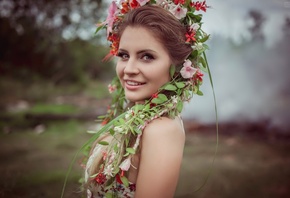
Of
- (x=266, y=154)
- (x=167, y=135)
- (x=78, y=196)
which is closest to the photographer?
(x=167, y=135)

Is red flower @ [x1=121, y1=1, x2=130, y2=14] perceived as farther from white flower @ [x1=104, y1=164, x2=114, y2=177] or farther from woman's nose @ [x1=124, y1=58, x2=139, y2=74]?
white flower @ [x1=104, y1=164, x2=114, y2=177]

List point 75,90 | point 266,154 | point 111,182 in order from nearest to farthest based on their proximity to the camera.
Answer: point 111,182, point 266,154, point 75,90

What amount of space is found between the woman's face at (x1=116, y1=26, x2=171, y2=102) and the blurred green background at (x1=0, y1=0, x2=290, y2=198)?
88 centimetres

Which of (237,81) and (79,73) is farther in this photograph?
(79,73)

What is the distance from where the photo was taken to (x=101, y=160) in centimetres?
143

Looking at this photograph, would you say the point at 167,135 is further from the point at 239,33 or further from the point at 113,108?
the point at 239,33

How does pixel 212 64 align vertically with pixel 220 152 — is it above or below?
above

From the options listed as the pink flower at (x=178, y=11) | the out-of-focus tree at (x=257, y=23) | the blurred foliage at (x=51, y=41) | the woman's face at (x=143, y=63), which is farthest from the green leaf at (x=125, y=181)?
the blurred foliage at (x=51, y=41)

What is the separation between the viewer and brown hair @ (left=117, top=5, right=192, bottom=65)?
1289mm

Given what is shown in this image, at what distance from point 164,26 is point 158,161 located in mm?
518

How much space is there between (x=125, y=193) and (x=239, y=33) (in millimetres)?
3094

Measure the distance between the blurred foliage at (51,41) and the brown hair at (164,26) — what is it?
137 inches

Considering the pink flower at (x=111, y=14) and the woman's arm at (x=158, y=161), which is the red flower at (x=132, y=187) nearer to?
the woman's arm at (x=158, y=161)

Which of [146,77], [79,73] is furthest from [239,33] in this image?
[146,77]
